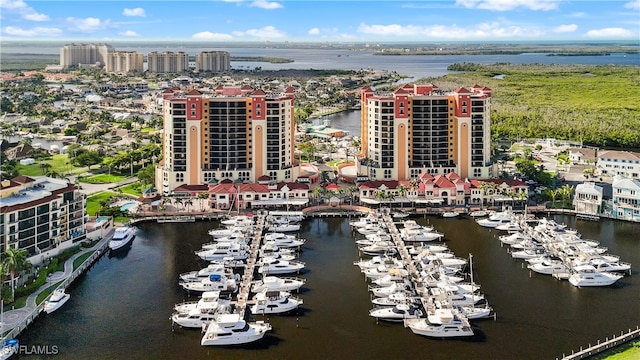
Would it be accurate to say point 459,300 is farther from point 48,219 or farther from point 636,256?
point 48,219

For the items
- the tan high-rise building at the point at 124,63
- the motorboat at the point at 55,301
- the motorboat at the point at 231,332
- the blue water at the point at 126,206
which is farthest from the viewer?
the tan high-rise building at the point at 124,63

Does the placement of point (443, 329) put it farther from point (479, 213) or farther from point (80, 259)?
point (80, 259)

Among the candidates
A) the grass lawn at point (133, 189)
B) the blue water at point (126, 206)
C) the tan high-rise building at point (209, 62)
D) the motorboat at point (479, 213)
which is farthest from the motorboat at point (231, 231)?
the tan high-rise building at point (209, 62)

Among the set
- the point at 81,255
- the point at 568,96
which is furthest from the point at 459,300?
the point at 568,96

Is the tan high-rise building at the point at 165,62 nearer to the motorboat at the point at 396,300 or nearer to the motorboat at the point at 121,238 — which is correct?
the motorboat at the point at 121,238

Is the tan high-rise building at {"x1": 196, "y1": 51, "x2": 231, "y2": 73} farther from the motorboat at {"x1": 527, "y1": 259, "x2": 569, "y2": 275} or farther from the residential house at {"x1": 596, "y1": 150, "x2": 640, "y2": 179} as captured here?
the motorboat at {"x1": 527, "y1": 259, "x2": 569, "y2": 275}

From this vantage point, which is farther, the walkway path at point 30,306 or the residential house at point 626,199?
the residential house at point 626,199

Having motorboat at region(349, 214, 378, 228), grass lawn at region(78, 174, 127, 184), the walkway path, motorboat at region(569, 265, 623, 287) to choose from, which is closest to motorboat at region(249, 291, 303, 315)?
the walkway path
